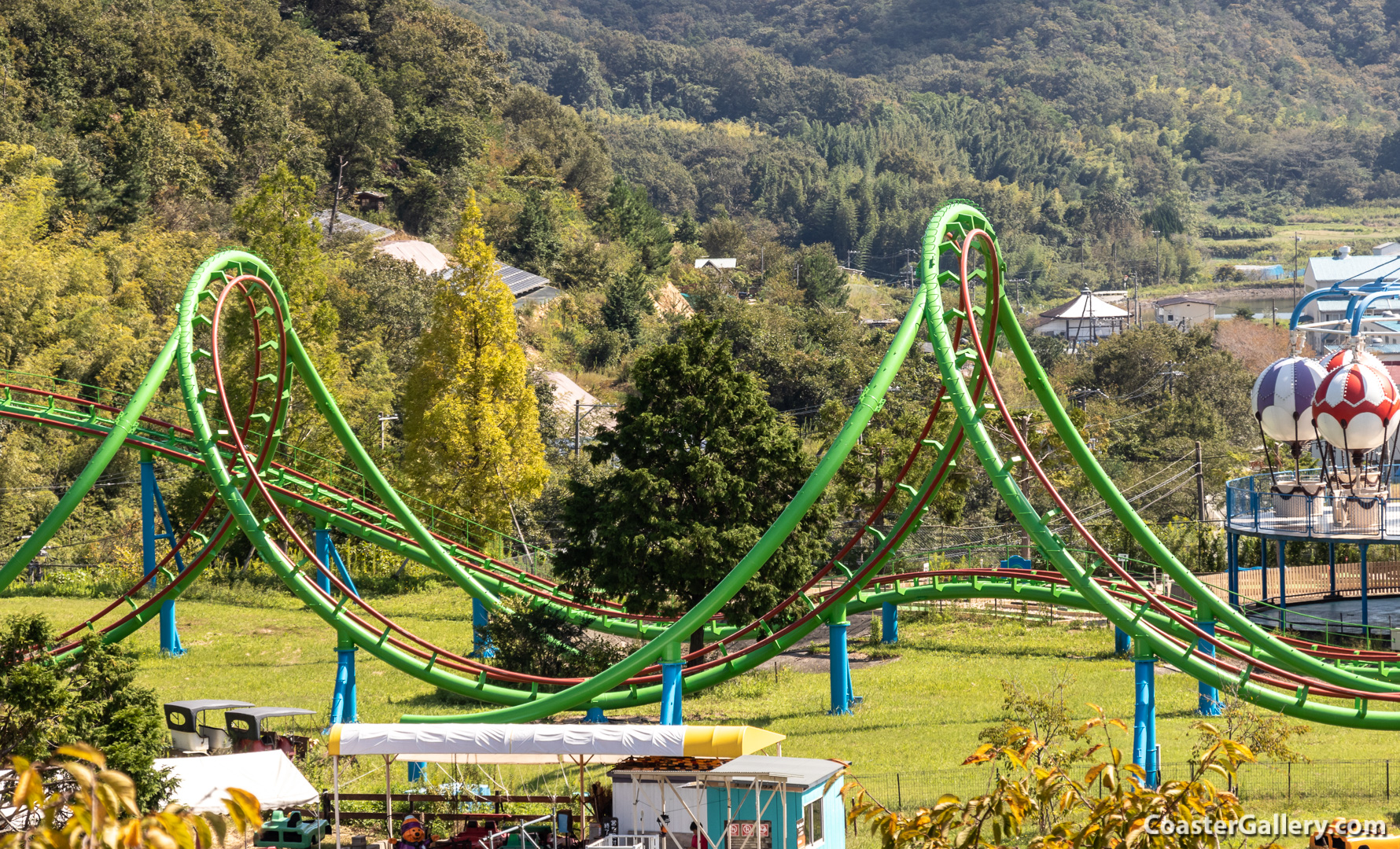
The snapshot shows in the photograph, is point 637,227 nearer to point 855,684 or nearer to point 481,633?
point 481,633

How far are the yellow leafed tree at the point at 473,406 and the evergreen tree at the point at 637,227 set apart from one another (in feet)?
171

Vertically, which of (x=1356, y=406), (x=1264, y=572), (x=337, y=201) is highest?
(x=337, y=201)

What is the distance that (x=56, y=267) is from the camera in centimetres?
4675

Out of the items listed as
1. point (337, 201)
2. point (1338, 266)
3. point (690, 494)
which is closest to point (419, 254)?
point (337, 201)

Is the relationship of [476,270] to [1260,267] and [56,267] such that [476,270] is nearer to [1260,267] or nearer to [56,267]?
[56,267]

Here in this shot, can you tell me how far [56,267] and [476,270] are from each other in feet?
58.2

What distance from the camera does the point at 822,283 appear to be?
96.9 metres

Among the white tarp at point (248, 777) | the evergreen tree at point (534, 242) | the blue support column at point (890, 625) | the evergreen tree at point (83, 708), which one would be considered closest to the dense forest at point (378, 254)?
the evergreen tree at point (534, 242)

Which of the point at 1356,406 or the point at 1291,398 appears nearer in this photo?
the point at 1356,406

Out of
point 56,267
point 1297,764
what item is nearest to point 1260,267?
point 56,267

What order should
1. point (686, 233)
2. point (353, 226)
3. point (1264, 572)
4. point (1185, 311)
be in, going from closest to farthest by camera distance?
point (1264, 572), point (353, 226), point (686, 233), point (1185, 311)

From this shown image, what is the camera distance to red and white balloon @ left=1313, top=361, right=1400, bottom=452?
2703cm

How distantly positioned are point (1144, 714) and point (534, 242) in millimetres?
61719

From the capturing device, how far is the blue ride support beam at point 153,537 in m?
30.9
